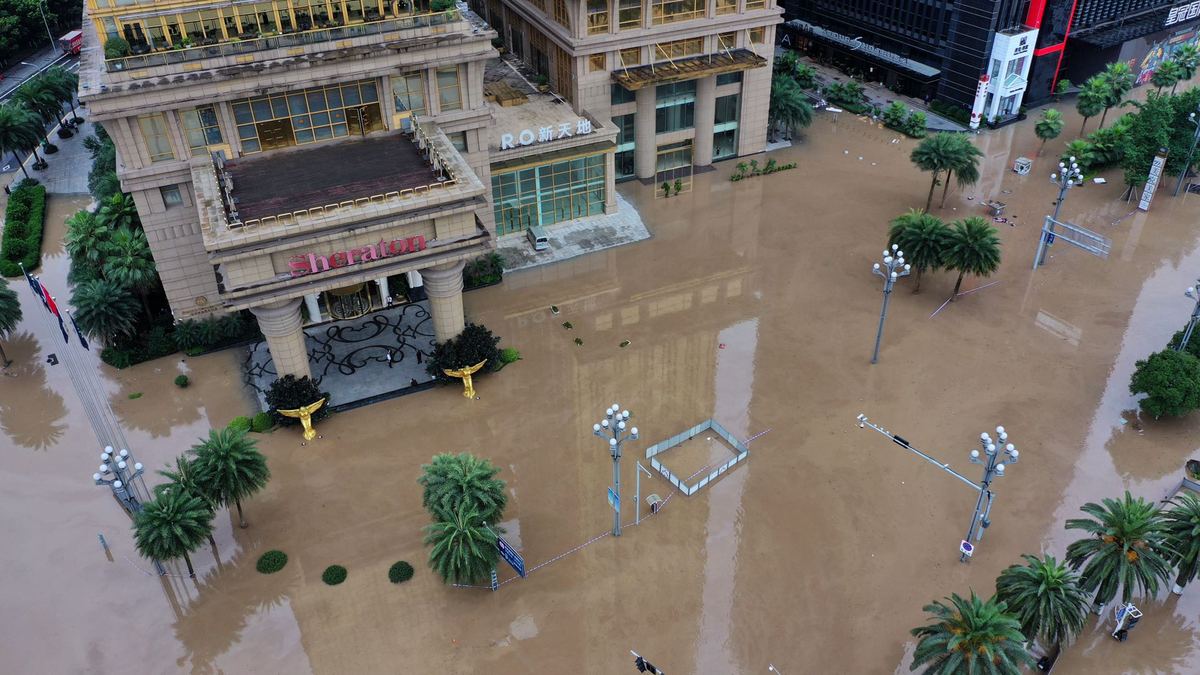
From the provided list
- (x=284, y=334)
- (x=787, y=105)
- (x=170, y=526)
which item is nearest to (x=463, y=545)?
(x=170, y=526)

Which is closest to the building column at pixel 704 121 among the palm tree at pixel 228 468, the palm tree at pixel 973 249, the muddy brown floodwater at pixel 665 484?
the muddy brown floodwater at pixel 665 484

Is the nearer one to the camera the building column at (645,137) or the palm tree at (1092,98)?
the building column at (645,137)

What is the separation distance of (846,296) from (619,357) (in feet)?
59.7

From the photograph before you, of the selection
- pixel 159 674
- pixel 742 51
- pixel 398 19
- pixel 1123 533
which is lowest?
pixel 159 674

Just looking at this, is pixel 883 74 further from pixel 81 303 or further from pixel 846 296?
pixel 81 303

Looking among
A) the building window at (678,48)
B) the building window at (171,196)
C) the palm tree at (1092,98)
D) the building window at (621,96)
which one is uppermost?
the building window at (678,48)

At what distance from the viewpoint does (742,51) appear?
3081 inches

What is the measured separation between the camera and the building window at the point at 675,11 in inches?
2931

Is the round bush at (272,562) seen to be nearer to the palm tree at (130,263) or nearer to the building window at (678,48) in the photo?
the palm tree at (130,263)

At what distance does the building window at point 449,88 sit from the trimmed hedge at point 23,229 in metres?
36.7

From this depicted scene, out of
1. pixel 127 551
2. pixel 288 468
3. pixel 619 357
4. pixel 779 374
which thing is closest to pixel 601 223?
pixel 619 357

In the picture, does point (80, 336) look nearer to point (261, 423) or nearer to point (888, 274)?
point (261, 423)

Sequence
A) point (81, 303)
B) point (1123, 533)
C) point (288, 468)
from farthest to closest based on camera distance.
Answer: point (81, 303) < point (288, 468) < point (1123, 533)

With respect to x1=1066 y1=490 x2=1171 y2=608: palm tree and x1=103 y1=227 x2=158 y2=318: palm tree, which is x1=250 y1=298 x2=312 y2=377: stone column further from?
x1=1066 y1=490 x2=1171 y2=608: palm tree
